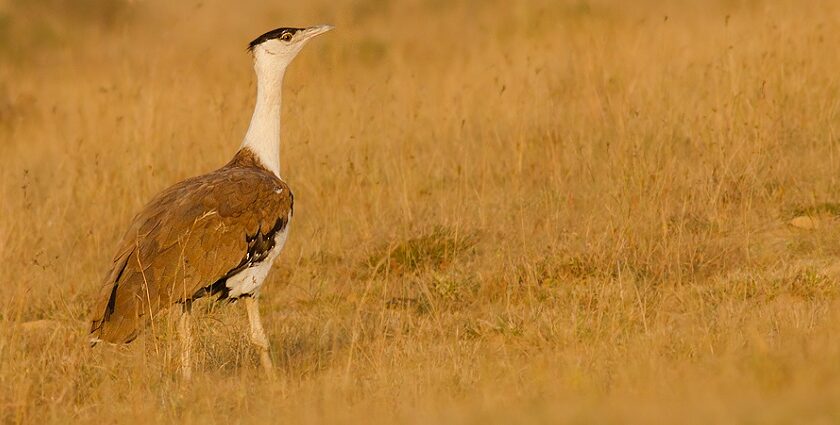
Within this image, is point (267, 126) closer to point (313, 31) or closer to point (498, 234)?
point (313, 31)

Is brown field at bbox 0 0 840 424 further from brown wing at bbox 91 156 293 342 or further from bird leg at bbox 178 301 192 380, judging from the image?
brown wing at bbox 91 156 293 342

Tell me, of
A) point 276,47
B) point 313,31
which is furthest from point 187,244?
point 313,31

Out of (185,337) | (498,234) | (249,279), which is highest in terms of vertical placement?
(249,279)

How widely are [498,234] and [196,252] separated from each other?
8.66 feet

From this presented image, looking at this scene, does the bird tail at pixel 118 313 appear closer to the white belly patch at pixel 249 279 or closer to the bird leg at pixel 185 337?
the bird leg at pixel 185 337

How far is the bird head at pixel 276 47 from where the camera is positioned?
6.55 metres

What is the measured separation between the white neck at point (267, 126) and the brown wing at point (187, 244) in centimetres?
30

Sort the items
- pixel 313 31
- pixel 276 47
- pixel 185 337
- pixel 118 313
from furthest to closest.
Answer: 1. pixel 313 31
2. pixel 276 47
3. pixel 185 337
4. pixel 118 313

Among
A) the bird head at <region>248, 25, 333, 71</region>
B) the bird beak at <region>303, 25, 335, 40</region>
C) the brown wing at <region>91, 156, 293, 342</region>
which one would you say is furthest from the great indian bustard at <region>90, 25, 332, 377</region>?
the bird beak at <region>303, 25, 335, 40</region>

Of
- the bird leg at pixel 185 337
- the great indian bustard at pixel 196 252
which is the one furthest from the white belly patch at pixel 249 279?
the bird leg at pixel 185 337

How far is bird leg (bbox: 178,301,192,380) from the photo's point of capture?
5383 mm

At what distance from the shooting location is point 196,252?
5.52 meters

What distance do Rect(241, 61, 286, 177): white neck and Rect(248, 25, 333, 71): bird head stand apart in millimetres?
99

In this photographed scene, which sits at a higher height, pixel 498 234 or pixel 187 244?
pixel 187 244
